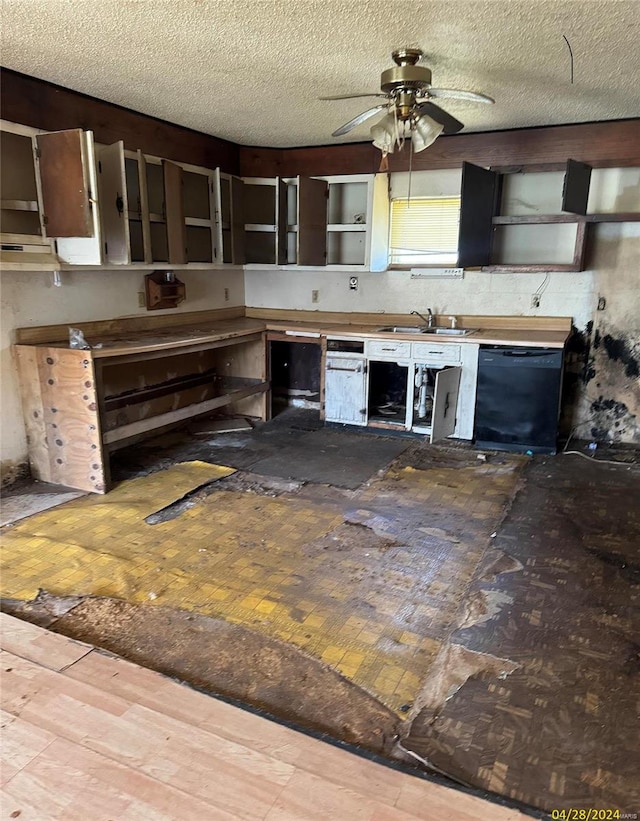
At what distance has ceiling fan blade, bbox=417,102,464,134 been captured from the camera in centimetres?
308

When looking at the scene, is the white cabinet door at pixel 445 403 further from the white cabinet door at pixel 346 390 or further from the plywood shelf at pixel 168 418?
the plywood shelf at pixel 168 418

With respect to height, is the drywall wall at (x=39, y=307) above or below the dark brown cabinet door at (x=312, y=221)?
below

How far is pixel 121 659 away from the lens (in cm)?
206

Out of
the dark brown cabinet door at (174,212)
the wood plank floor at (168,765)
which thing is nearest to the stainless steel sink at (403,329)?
the dark brown cabinet door at (174,212)

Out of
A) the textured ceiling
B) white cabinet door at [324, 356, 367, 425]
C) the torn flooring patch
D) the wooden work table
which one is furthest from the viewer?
white cabinet door at [324, 356, 367, 425]

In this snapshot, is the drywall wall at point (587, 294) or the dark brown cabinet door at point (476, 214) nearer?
the dark brown cabinet door at point (476, 214)

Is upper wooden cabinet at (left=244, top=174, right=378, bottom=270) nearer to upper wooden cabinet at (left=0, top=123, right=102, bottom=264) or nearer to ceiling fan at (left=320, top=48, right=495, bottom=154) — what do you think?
ceiling fan at (left=320, top=48, right=495, bottom=154)

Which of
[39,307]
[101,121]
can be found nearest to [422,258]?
[101,121]

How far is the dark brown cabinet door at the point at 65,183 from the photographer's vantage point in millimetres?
3408

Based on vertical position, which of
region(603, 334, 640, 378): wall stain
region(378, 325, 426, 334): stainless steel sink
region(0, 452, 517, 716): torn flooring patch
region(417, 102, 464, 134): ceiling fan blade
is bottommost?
region(0, 452, 517, 716): torn flooring patch

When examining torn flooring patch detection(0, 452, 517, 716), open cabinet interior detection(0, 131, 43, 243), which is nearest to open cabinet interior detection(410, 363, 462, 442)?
torn flooring patch detection(0, 452, 517, 716)

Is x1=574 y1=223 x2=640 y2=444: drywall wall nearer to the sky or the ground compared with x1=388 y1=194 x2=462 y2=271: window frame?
nearer to the ground

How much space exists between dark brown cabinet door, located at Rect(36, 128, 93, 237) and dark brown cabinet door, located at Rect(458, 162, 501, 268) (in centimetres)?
262

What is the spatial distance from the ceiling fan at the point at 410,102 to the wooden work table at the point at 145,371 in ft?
5.90
